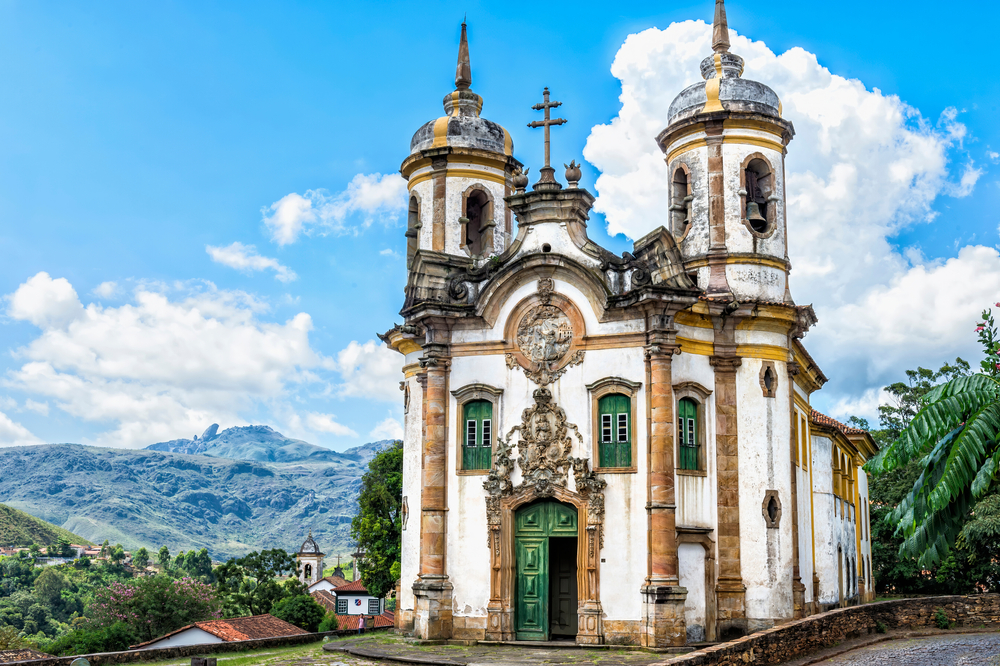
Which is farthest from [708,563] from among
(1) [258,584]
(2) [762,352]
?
(1) [258,584]

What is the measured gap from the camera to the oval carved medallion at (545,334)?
851 inches

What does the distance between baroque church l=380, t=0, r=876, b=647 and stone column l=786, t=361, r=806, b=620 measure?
0.17 ft

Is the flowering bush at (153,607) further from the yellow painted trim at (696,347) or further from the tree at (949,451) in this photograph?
the tree at (949,451)

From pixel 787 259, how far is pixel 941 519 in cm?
1202

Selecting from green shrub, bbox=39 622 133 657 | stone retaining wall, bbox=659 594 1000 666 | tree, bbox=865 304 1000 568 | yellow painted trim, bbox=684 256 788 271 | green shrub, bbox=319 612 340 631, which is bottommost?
green shrub, bbox=319 612 340 631

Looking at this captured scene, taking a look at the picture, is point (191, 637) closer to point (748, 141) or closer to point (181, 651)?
point (181, 651)

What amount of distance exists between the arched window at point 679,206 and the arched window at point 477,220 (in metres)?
4.65

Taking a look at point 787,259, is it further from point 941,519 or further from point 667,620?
point 941,519

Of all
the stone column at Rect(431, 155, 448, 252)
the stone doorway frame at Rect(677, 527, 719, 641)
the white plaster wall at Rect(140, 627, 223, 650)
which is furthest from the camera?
the white plaster wall at Rect(140, 627, 223, 650)

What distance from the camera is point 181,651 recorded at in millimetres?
20219

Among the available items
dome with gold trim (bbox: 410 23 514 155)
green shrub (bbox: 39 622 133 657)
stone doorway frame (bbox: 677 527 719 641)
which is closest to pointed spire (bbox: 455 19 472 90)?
dome with gold trim (bbox: 410 23 514 155)

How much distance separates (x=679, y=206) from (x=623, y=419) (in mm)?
6032

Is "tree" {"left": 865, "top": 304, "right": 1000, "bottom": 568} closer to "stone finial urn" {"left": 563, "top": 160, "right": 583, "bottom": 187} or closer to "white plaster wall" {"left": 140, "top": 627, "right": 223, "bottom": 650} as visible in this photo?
"stone finial urn" {"left": 563, "top": 160, "right": 583, "bottom": 187}

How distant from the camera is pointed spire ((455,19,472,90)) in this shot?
27.2 meters
